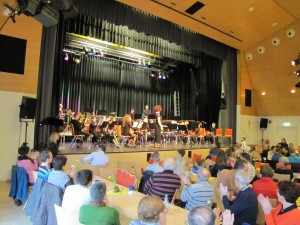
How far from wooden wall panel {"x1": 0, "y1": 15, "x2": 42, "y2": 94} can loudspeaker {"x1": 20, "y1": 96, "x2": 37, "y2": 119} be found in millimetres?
574

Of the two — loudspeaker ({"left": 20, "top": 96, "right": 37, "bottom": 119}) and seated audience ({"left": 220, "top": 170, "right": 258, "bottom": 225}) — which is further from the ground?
loudspeaker ({"left": 20, "top": 96, "right": 37, "bottom": 119})

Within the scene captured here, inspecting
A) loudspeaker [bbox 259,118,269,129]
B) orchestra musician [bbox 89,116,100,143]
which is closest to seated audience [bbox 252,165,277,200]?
orchestra musician [bbox 89,116,100,143]

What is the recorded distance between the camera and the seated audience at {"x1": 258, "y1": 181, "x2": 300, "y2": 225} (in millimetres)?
2346

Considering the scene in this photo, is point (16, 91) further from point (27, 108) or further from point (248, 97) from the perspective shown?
point (248, 97)

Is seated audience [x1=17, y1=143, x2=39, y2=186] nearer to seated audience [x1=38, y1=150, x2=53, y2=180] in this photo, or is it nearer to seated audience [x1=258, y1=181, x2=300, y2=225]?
seated audience [x1=38, y1=150, x2=53, y2=180]

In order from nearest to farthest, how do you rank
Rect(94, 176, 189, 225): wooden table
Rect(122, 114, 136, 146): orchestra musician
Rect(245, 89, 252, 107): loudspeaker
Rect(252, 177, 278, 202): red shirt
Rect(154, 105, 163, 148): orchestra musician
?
Rect(94, 176, 189, 225): wooden table, Rect(252, 177, 278, 202): red shirt, Rect(122, 114, 136, 146): orchestra musician, Rect(154, 105, 163, 148): orchestra musician, Rect(245, 89, 252, 107): loudspeaker

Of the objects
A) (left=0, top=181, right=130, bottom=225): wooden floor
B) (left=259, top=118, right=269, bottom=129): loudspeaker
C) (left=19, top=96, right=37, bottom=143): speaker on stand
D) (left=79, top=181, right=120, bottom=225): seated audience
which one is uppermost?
(left=259, top=118, right=269, bottom=129): loudspeaker

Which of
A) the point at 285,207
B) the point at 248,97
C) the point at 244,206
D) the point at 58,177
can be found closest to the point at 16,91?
the point at 58,177

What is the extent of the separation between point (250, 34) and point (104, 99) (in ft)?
25.4

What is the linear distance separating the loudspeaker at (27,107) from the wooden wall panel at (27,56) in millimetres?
574

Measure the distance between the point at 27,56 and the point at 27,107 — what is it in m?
1.49

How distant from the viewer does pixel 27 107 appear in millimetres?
6984

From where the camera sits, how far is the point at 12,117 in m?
7.16

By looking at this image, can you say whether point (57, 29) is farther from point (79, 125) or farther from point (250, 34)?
point (250, 34)
